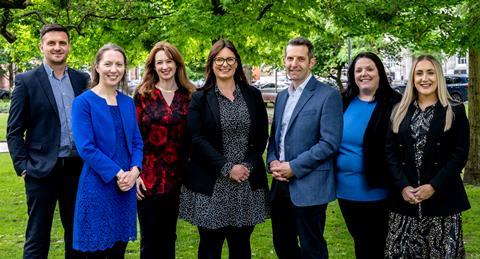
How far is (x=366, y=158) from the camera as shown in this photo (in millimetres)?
4691

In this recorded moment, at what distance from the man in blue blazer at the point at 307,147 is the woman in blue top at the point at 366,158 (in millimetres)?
170

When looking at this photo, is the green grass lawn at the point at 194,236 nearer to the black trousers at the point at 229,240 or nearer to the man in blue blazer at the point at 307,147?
the black trousers at the point at 229,240

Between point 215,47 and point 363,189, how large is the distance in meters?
1.68

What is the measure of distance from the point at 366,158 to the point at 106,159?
2059mm

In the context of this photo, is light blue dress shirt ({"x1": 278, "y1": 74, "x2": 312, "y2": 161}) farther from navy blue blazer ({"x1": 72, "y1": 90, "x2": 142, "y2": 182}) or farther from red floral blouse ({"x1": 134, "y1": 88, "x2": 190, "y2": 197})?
navy blue blazer ({"x1": 72, "y1": 90, "x2": 142, "y2": 182})

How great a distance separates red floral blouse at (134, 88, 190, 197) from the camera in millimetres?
4887

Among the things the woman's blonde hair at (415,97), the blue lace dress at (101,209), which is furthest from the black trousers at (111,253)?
the woman's blonde hair at (415,97)

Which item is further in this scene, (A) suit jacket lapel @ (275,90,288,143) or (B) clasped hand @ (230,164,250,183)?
(A) suit jacket lapel @ (275,90,288,143)

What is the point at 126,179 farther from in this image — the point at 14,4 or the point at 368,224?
the point at 14,4

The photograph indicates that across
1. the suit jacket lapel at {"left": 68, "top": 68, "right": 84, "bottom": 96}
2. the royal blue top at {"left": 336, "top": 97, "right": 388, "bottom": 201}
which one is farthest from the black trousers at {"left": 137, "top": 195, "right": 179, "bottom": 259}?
the royal blue top at {"left": 336, "top": 97, "right": 388, "bottom": 201}

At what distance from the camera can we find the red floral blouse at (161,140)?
489 centimetres

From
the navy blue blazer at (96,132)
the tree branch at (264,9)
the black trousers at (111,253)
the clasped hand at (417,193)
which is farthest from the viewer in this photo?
the tree branch at (264,9)

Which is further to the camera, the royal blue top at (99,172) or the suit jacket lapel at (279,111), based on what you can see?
the suit jacket lapel at (279,111)

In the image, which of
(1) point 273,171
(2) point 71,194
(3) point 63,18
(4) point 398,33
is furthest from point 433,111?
(3) point 63,18
